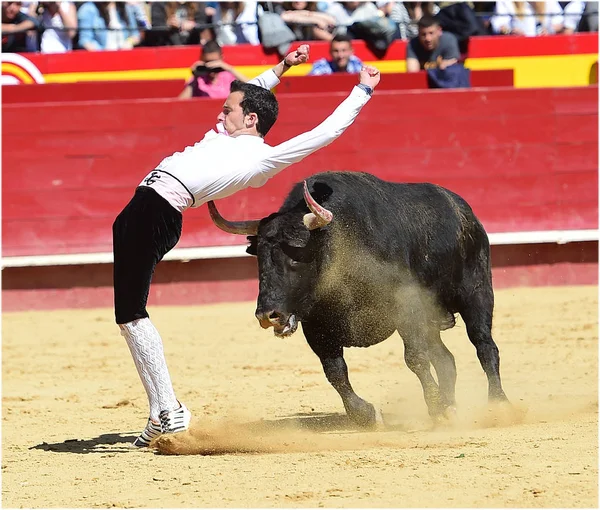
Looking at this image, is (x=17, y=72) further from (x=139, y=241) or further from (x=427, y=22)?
(x=139, y=241)

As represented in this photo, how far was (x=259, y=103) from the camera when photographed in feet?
14.0

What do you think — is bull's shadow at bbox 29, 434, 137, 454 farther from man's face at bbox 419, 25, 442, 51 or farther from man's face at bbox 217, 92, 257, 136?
man's face at bbox 419, 25, 442, 51

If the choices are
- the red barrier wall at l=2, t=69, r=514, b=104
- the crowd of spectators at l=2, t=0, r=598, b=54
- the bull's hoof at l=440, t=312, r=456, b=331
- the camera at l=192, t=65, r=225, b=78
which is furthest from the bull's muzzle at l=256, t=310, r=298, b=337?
the crowd of spectators at l=2, t=0, r=598, b=54

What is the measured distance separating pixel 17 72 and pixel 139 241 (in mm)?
5455

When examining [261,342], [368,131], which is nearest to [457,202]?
[261,342]

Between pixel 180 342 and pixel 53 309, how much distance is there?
156 centimetres

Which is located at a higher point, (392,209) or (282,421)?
(392,209)

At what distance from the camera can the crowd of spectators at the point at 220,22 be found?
910 cm

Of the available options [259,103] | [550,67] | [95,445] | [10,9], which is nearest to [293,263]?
[259,103]

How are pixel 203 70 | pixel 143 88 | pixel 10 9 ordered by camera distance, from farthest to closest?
pixel 10 9 → pixel 143 88 → pixel 203 70

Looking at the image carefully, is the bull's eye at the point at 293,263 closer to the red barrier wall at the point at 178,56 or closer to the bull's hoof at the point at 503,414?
the bull's hoof at the point at 503,414

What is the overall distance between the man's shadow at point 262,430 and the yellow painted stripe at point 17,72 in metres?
5.10

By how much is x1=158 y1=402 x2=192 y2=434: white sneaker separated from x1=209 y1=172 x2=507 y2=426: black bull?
0.49 m

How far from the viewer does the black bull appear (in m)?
4.25
